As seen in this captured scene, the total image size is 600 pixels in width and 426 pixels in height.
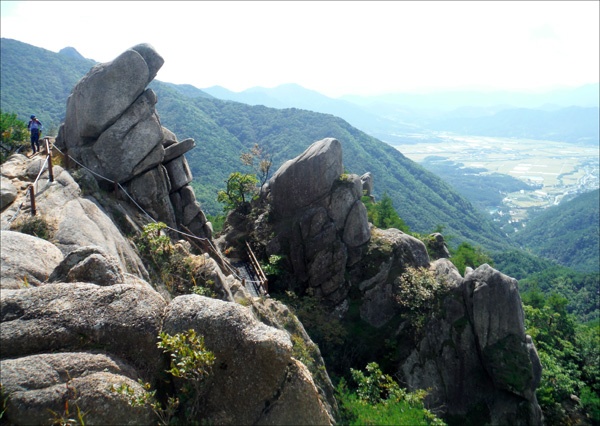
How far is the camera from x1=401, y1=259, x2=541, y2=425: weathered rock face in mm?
22516

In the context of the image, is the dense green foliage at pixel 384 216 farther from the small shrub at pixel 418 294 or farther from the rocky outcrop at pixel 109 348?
the rocky outcrop at pixel 109 348

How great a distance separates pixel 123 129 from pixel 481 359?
21.9 meters

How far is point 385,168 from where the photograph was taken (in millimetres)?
148625

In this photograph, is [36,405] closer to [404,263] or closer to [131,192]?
[131,192]

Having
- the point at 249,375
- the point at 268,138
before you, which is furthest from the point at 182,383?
the point at 268,138

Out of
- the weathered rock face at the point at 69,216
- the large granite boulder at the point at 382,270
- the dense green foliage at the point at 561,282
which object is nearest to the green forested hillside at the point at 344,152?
the dense green foliage at the point at 561,282

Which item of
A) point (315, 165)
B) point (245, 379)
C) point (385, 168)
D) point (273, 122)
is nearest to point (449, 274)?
point (315, 165)

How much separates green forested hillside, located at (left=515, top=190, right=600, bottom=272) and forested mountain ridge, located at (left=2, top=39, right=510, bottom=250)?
21.8 metres

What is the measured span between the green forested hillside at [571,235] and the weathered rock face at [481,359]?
447ft

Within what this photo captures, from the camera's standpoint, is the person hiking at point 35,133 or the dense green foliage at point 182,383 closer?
the dense green foliage at point 182,383

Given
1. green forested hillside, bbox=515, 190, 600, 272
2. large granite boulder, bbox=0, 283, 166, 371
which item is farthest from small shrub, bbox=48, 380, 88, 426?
green forested hillside, bbox=515, 190, 600, 272

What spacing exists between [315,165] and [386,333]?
1098 centimetres

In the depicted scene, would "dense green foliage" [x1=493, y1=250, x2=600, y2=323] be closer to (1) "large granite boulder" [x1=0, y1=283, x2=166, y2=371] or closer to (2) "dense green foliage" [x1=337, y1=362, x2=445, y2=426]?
(2) "dense green foliage" [x1=337, y1=362, x2=445, y2=426]

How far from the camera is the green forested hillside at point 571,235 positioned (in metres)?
151
